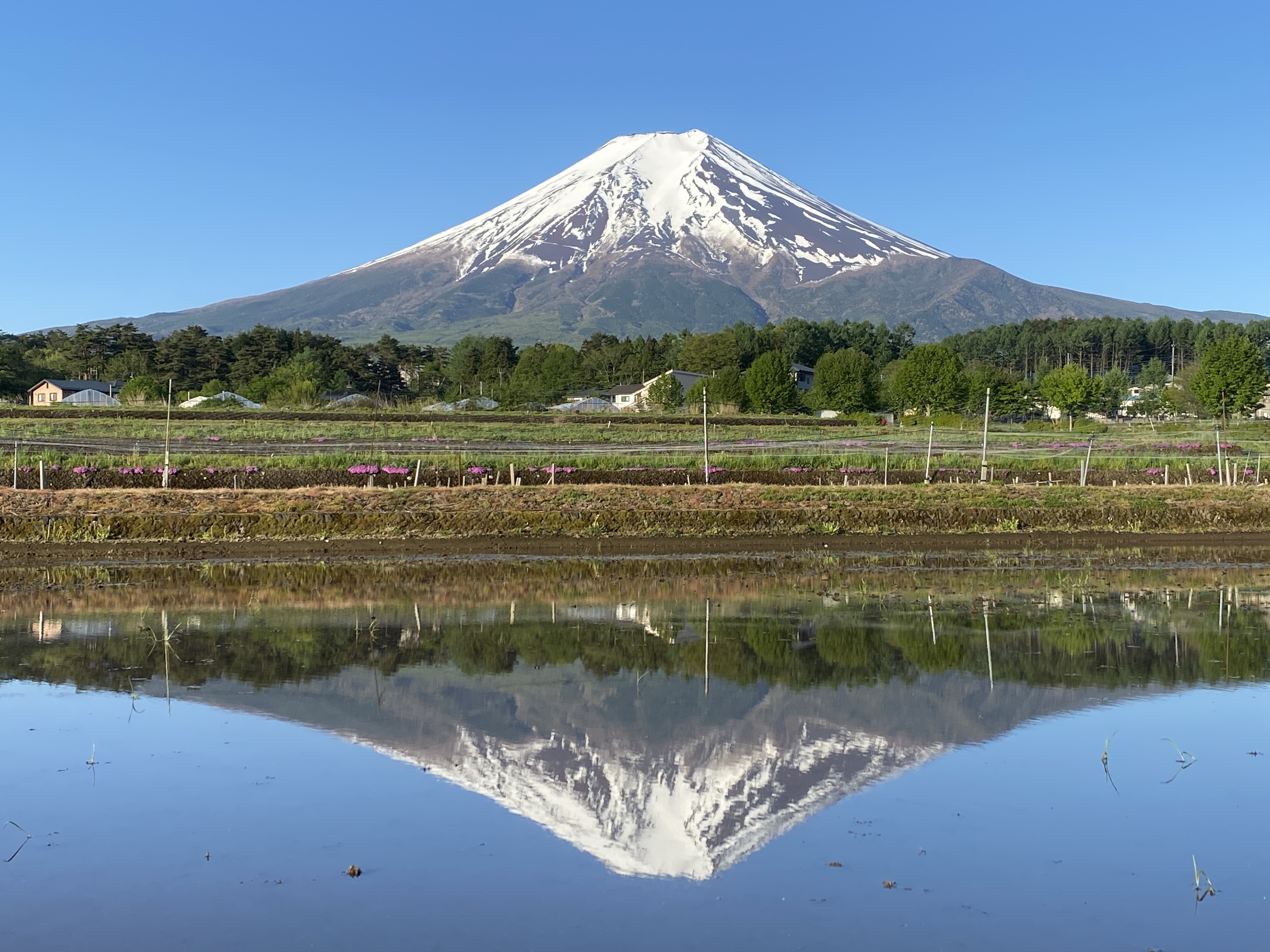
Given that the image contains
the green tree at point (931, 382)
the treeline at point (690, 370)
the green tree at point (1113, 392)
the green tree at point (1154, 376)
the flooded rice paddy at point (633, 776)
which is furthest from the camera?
the green tree at point (1154, 376)

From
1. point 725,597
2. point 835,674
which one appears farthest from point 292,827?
point 725,597

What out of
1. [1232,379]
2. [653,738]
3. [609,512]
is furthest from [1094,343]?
[653,738]

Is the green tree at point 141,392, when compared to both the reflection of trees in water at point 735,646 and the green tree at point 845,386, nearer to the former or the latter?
the green tree at point 845,386

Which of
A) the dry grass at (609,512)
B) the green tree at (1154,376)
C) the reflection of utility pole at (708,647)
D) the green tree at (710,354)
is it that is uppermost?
the green tree at (710,354)

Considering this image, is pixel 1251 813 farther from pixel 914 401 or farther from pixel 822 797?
pixel 914 401

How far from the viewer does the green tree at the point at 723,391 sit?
309 feet

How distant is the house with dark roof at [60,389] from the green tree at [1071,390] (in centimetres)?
7881

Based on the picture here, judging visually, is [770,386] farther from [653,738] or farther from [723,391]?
[653,738]

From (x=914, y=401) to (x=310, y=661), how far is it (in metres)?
94.1

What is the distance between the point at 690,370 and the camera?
123m

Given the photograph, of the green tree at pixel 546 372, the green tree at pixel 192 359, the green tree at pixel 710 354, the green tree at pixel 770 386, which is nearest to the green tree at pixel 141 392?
the green tree at pixel 192 359

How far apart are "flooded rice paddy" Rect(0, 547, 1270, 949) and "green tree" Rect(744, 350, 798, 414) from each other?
84.5 m

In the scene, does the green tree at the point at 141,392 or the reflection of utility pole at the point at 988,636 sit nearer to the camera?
the reflection of utility pole at the point at 988,636

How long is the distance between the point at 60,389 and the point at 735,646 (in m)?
102
